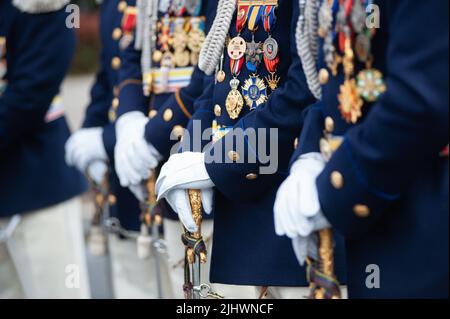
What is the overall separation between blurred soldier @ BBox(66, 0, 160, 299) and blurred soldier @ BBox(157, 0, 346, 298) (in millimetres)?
998

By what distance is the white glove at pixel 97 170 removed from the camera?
3506mm

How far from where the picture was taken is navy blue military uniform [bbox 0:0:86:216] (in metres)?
3.48

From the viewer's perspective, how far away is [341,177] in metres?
1.70

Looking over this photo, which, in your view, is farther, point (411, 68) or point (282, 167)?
point (282, 167)

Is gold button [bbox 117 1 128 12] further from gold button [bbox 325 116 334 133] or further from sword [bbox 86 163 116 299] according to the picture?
gold button [bbox 325 116 334 133]

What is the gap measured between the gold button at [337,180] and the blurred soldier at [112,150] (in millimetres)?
1651

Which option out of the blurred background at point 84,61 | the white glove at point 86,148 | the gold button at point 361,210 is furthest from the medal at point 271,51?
the blurred background at point 84,61

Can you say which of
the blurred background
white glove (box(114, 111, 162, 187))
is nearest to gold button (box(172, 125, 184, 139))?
white glove (box(114, 111, 162, 187))

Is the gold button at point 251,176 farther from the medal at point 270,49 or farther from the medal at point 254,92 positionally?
the medal at point 270,49

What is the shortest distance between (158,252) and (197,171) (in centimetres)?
121

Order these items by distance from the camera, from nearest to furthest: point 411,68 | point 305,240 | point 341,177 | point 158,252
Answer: point 411,68, point 341,177, point 305,240, point 158,252

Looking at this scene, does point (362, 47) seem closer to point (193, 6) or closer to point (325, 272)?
point (325, 272)

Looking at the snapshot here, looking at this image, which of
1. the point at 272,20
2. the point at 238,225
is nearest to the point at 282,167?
the point at 238,225
